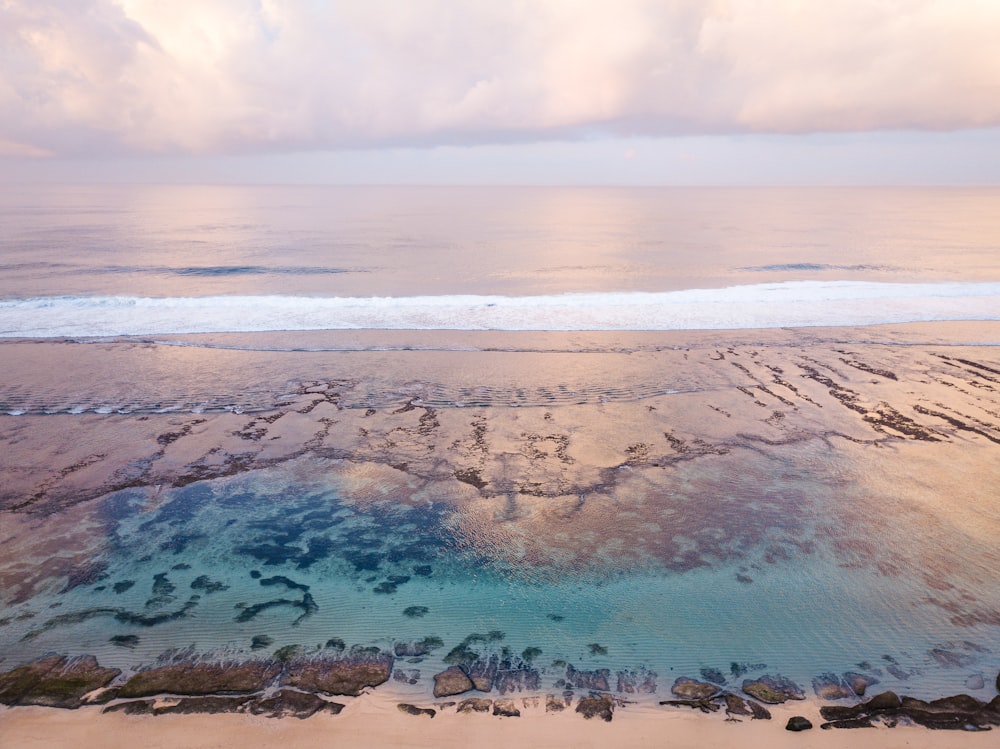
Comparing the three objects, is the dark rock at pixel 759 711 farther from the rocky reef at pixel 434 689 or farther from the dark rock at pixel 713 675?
the dark rock at pixel 713 675

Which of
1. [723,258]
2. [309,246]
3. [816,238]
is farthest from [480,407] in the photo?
[816,238]

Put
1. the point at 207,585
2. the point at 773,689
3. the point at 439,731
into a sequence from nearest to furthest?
the point at 439,731 < the point at 773,689 < the point at 207,585

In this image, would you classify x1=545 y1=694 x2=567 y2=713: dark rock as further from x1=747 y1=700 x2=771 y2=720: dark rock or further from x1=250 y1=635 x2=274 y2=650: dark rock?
x1=250 y1=635 x2=274 y2=650: dark rock

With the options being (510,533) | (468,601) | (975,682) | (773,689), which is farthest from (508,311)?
(975,682)

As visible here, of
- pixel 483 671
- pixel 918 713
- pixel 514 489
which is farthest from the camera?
pixel 514 489

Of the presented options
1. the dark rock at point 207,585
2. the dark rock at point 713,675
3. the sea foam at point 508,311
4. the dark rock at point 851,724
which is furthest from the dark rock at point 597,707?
the sea foam at point 508,311

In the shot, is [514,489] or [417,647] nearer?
[417,647]

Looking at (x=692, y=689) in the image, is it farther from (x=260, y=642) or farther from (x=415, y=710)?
(x=260, y=642)
